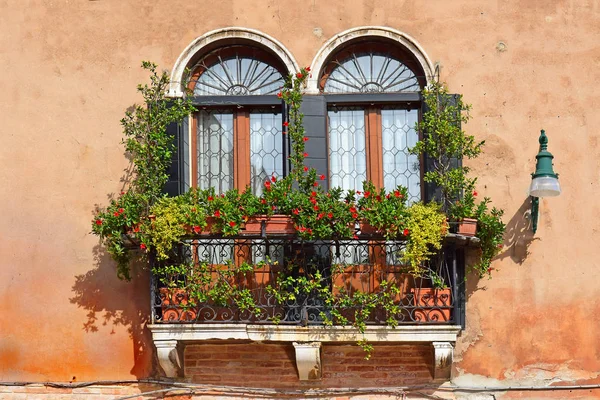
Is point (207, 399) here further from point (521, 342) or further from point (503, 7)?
point (503, 7)

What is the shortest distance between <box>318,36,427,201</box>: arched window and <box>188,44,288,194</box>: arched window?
0.50m

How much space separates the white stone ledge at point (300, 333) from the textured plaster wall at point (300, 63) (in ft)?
1.84

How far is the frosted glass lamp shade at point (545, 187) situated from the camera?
9094 millimetres

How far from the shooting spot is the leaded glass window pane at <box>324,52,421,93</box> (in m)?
10.2

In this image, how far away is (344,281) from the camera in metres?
9.62

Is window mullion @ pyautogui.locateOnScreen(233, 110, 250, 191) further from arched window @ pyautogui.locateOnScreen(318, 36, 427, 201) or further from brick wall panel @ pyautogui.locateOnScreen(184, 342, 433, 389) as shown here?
brick wall panel @ pyautogui.locateOnScreen(184, 342, 433, 389)

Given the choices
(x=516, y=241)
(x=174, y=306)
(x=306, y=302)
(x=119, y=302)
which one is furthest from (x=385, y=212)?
(x=119, y=302)

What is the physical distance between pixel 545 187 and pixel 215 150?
3.00m

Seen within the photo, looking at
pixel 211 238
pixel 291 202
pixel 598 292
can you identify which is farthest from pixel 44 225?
pixel 598 292

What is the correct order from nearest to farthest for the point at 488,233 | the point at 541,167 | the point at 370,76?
the point at 541,167 < the point at 488,233 < the point at 370,76

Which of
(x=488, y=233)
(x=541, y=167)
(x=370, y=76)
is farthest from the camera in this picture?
(x=370, y=76)

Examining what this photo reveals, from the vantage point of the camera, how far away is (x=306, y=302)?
9211 millimetres

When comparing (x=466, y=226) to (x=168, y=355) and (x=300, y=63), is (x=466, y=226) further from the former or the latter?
(x=168, y=355)

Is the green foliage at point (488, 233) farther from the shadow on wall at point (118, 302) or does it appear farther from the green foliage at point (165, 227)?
the shadow on wall at point (118, 302)
